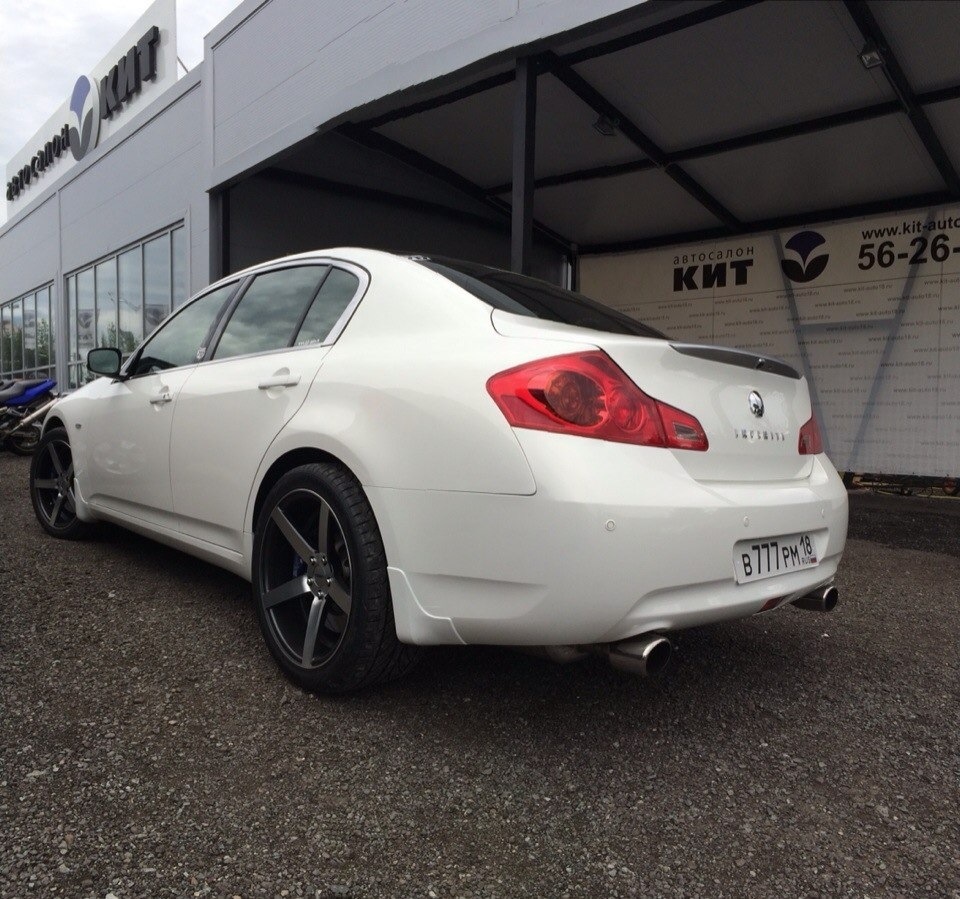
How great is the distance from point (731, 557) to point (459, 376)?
2.77ft

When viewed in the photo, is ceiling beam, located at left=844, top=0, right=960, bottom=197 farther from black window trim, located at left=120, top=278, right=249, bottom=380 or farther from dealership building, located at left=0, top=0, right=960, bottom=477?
black window trim, located at left=120, top=278, right=249, bottom=380

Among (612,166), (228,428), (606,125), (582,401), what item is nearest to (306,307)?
(228,428)

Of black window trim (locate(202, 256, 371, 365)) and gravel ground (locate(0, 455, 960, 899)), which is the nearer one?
gravel ground (locate(0, 455, 960, 899))

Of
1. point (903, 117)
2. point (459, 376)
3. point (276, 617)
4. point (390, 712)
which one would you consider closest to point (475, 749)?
point (390, 712)

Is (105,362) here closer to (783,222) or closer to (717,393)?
(717,393)

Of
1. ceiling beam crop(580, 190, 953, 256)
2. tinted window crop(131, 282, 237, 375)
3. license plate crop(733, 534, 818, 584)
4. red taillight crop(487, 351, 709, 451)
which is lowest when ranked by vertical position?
license plate crop(733, 534, 818, 584)

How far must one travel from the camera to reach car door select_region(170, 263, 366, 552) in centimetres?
253

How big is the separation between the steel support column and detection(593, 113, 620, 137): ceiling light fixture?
6.41 ft

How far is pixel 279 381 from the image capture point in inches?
99.8

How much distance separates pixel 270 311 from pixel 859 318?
8.06 m

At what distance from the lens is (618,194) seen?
9227 mm

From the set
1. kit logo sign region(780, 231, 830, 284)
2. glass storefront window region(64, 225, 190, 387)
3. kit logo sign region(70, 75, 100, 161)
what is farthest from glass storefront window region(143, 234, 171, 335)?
kit logo sign region(780, 231, 830, 284)

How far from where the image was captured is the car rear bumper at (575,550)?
175cm

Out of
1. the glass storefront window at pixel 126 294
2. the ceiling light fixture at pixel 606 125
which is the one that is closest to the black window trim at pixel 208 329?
the ceiling light fixture at pixel 606 125
